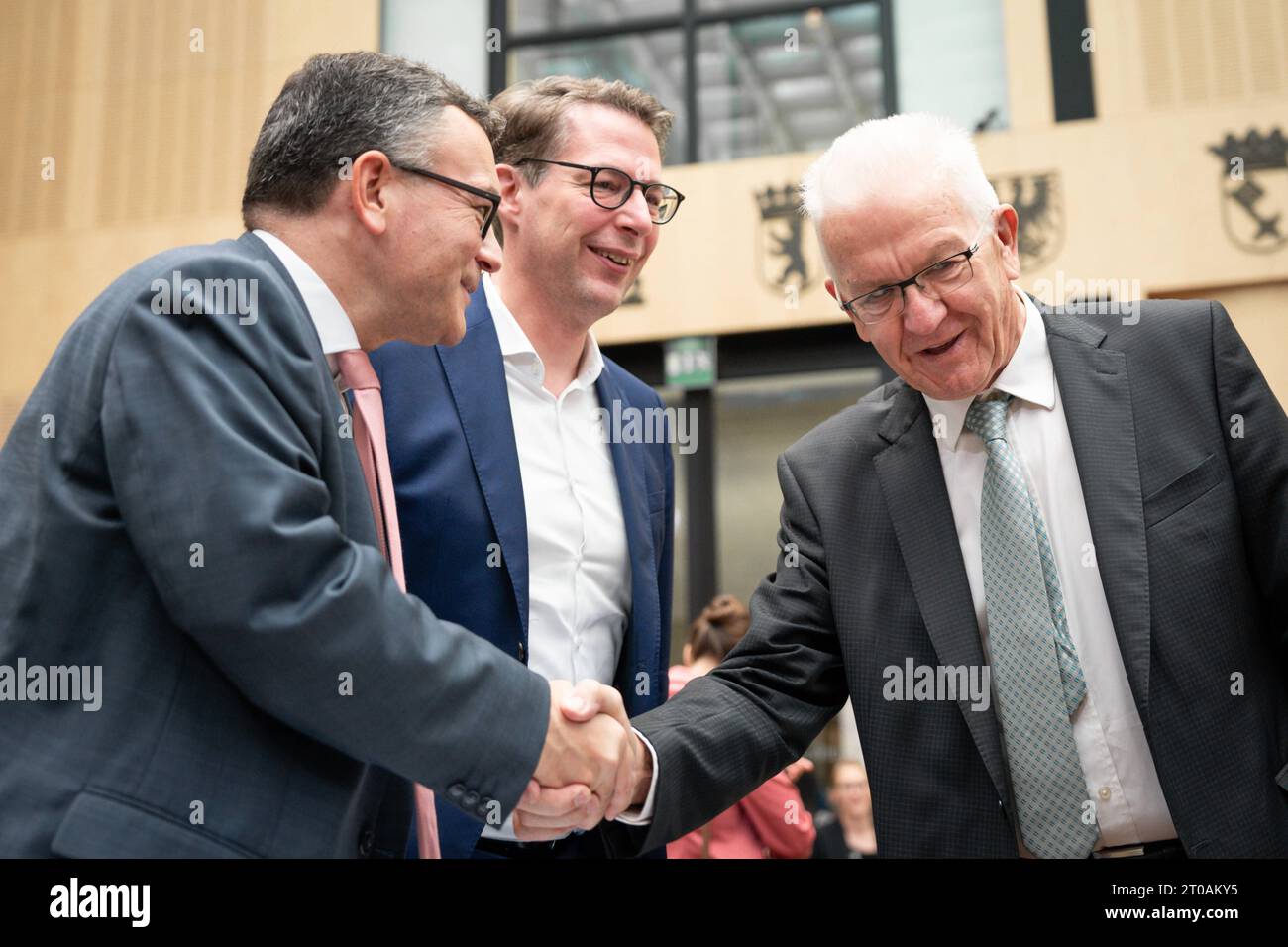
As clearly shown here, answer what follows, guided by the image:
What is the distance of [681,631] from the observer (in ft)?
21.0

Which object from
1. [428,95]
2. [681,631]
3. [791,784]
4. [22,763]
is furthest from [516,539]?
[681,631]

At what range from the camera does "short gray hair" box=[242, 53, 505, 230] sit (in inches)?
66.8

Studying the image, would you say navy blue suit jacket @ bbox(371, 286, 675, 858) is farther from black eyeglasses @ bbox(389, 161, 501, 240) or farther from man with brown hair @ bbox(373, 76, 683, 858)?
black eyeglasses @ bbox(389, 161, 501, 240)

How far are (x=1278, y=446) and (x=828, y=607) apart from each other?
71cm

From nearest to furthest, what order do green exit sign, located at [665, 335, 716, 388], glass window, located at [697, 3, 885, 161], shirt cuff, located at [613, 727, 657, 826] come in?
shirt cuff, located at [613, 727, 657, 826] < green exit sign, located at [665, 335, 716, 388] < glass window, located at [697, 3, 885, 161]

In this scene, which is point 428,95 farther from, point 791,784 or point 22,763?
point 791,784

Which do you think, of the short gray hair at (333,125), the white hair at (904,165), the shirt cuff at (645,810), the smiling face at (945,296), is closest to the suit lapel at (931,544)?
the smiling face at (945,296)

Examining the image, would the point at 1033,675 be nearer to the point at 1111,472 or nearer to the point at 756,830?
the point at 1111,472

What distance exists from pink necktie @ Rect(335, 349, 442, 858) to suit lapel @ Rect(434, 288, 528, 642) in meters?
0.30

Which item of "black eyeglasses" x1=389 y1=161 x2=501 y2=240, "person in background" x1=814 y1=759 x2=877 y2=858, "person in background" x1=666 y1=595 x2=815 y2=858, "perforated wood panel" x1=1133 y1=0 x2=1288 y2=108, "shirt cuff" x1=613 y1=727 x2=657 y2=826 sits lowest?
"person in background" x1=814 y1=759 x2=877 y2=858

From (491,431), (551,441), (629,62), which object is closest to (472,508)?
(491,431)

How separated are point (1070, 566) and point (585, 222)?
106cm

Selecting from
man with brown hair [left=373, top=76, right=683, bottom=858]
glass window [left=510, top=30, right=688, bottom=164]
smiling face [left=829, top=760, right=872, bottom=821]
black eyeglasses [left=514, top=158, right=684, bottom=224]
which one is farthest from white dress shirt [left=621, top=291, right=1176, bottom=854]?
glass window [left=510, top=30, right=688, bottom=164]

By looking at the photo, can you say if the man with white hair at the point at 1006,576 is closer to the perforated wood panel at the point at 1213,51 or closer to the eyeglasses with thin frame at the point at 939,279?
the eyeglasses with thin frame at the point at 939,279
